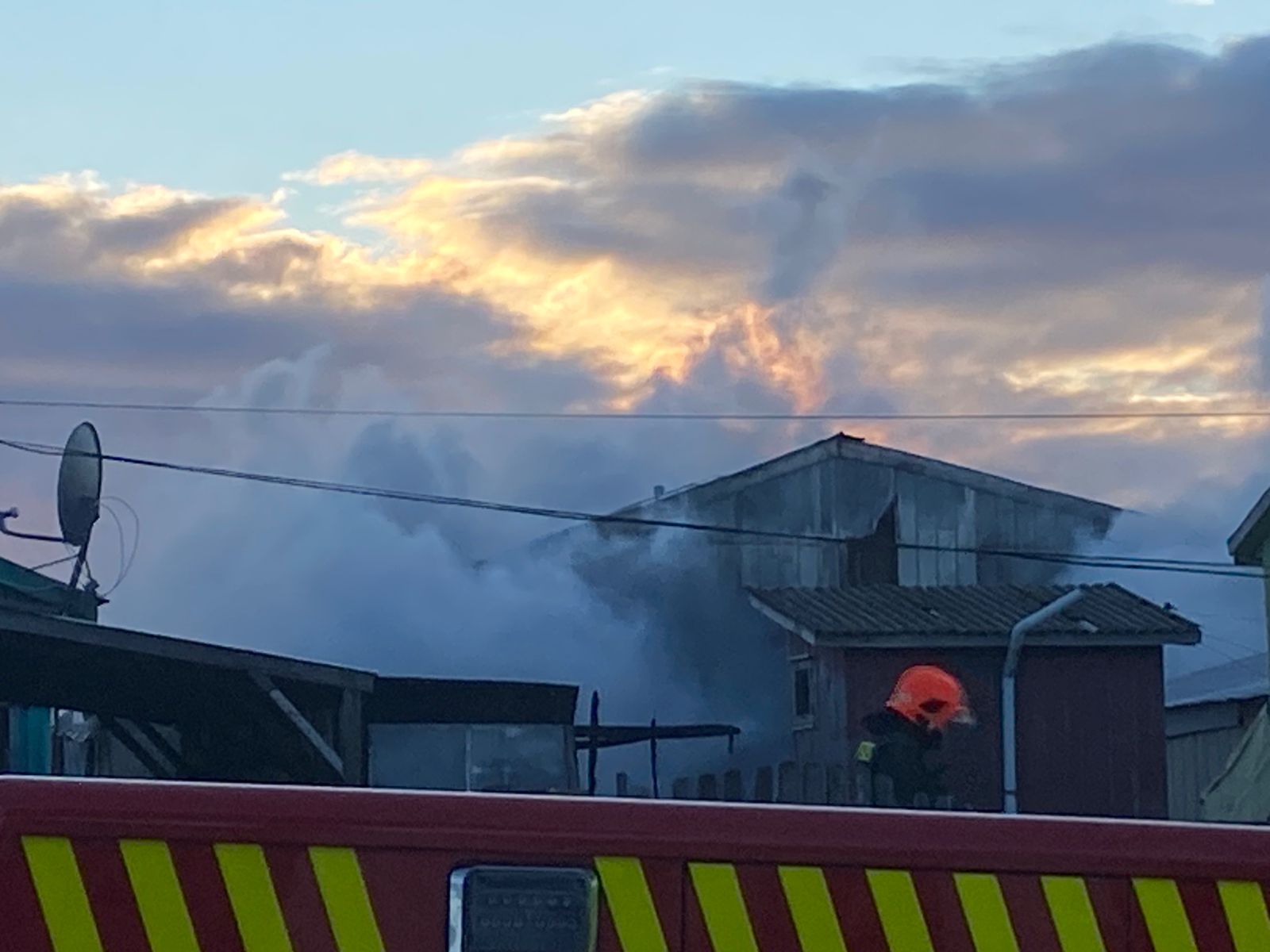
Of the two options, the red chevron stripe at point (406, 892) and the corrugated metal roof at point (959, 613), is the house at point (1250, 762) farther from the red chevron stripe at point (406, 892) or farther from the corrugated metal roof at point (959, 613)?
the red chevron stripe at point (406, 892)

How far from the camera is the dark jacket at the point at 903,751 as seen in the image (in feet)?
30.1

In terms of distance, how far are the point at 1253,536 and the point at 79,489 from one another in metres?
13.9

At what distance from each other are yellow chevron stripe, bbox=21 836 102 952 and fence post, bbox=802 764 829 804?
18.6 meters

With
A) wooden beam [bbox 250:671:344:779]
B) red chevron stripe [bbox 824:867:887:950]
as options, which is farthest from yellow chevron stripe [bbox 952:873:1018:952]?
wooden beam [bbox 250:671:344:779]

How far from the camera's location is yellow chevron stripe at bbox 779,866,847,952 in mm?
3381

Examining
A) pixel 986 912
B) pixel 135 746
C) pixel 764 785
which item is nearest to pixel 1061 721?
pixel 764 785

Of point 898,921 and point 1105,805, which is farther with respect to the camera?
point 1105,805

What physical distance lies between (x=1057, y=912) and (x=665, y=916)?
0.68 metres

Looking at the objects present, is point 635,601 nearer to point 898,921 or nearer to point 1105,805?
point 1105,805

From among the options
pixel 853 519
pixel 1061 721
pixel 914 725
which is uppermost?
pixel 853 519

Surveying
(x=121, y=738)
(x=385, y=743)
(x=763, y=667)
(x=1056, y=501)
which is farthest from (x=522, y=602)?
(x=121, y=738)

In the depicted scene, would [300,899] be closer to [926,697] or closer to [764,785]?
[926,697]

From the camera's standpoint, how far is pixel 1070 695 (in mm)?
27797

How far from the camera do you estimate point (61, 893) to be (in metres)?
3.39
